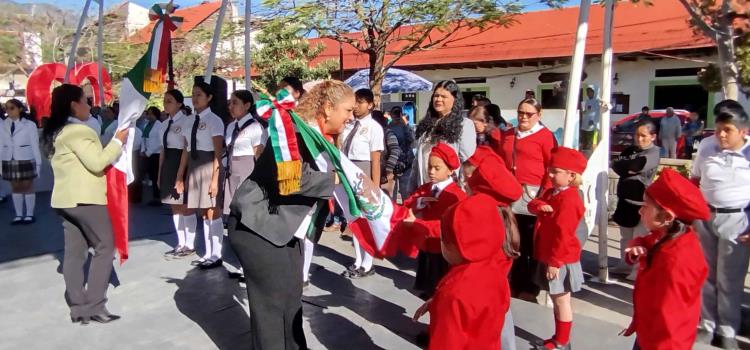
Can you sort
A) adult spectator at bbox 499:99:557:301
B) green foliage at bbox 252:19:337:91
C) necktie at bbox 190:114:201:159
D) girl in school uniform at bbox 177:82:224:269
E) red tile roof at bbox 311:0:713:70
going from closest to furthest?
1. adult spectator at bbox 499:99:557:301
2. girl in school uniform at bbox 177:82:224:269
3. necktie at bbox 190:114:201:159
4. red tile roof at bbox 311:0:713:70
5. green foliage at bbox 252:19:337:91

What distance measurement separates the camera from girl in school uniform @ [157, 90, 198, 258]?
611cm

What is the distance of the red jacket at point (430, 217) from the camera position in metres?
3.33

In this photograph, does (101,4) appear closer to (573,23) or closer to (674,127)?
(674,127)

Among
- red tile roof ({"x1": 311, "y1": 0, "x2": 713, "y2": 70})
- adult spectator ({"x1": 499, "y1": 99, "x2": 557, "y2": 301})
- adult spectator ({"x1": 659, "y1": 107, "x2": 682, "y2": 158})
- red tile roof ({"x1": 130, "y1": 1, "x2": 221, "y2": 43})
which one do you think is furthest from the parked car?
red tile roof ({"x1": 130, "y1": 1, "x2": 221, "y2": 43})

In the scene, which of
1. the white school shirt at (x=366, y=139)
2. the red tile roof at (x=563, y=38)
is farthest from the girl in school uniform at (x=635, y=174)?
the red tile roof at (x=563, y=38)

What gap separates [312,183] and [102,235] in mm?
2181

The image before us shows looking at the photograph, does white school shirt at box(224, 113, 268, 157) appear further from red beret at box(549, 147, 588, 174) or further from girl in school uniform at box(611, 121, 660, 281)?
girl in school uniform at box(611, 121, 660, 281)

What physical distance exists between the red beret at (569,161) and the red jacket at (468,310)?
1335mm

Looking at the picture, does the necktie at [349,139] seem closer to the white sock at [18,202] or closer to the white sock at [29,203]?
the white sock at [29,203]

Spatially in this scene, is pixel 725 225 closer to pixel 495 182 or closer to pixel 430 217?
pixel 495 182

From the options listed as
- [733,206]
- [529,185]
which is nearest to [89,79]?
[529,185]

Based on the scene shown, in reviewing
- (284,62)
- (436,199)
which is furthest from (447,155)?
(284,62)

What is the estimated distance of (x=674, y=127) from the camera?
1438 cm

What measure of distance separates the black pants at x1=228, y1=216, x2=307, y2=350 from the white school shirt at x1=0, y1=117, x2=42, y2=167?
6.30 meters
